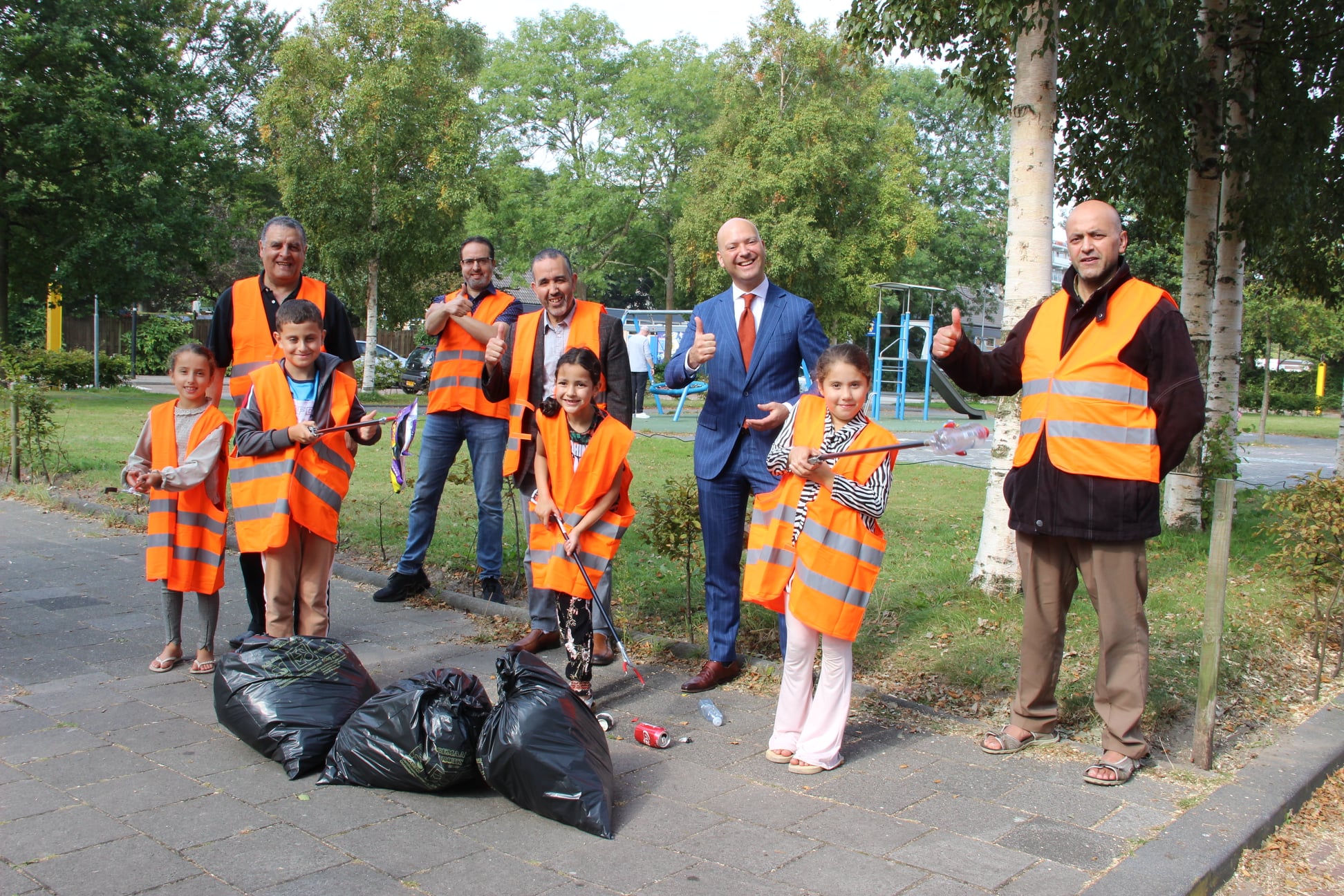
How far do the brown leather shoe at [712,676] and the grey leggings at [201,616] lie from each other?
7.80ft

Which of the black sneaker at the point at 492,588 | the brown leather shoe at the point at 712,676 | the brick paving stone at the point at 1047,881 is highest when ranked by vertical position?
the black sneaker at the point at 492,588

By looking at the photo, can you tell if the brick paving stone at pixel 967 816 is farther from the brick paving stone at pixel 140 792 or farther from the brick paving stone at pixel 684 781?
the brick paving stone at pixel 140 792

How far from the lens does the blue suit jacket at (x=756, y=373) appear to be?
16.5 ft

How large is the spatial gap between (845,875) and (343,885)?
59.0 inches

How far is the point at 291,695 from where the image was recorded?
4.16 metres

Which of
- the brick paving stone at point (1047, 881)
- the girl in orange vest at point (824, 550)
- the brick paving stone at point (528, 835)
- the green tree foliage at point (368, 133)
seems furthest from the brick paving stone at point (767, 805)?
the green tree foliage at point (368, 133)

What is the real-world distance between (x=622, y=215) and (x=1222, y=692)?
4007cm

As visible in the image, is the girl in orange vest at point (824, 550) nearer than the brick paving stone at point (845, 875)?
No

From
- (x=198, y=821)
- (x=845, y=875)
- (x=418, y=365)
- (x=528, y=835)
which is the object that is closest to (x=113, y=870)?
(x=198, y=821)

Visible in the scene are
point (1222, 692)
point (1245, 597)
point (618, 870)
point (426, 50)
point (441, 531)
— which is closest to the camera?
point (618, 870)

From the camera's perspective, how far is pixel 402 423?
17.1 ft

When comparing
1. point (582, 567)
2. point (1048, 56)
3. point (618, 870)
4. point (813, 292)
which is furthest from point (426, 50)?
point (618, 870)

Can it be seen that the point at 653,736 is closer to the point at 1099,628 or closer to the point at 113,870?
the point at 1099,628

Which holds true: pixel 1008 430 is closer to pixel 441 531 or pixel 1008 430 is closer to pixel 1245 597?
pixel 1245 597
